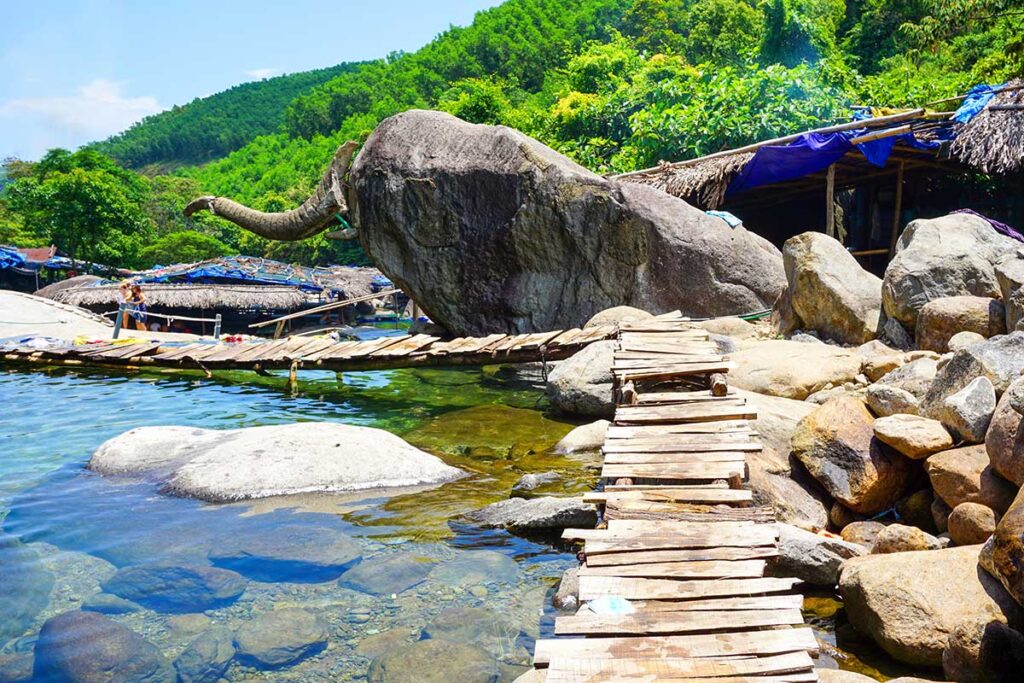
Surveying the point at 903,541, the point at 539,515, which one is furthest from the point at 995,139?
the point at 539,515

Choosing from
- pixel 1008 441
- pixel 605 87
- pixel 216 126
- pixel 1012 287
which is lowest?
pixel 1008 441

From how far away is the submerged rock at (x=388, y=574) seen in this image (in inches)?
203

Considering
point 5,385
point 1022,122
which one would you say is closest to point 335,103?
point 5,385

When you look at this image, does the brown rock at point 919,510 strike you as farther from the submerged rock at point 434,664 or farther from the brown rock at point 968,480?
the submerged rock at point 434,664

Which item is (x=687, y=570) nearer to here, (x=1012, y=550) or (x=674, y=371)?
(x=1012, y=550)

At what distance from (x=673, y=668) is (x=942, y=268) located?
262 inches

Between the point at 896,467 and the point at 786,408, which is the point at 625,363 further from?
the point at 896,467

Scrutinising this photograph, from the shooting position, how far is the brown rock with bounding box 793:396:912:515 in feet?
18.3

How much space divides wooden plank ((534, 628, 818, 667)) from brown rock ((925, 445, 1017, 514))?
2.21 m

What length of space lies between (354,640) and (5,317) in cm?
2301

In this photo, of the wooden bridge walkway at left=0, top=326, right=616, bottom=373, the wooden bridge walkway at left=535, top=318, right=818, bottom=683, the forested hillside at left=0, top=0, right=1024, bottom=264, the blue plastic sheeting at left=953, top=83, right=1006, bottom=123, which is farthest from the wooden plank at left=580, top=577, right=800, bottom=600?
the forested hillside at left=0, top=0, right=1024, bottom=264

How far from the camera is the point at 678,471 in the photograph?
15.9ft

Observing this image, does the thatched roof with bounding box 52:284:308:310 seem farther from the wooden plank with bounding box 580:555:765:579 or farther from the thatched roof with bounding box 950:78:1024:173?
the wooden plank with bounding box 580:555:765:579

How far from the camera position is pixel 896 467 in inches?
221
